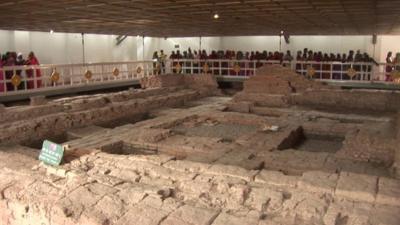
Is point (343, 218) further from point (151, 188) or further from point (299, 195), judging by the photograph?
point (151, 188)

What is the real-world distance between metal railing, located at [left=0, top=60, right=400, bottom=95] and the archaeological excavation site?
3.69 m

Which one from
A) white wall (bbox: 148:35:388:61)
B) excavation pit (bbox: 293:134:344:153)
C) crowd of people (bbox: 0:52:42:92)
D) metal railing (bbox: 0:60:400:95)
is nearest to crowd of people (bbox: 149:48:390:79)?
metal railing (bbox: 0:60:400:95)

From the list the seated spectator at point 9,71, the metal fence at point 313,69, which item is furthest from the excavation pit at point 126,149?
the metal fence at point 313,69

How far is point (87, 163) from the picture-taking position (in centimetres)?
649

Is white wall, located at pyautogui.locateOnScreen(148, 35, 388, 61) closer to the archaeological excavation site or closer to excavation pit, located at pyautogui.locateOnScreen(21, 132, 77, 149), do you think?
the archaeological excavation site

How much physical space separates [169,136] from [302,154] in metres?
3.01

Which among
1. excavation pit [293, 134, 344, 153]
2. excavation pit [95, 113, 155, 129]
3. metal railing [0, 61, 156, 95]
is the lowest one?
excavation pit [293, 134, 344, 153]

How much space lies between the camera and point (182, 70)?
2144 cm

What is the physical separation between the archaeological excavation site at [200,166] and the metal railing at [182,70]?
12.1 ft

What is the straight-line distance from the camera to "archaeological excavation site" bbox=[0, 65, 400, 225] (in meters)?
4.50

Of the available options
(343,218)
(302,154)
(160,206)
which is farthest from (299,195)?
(302,154)

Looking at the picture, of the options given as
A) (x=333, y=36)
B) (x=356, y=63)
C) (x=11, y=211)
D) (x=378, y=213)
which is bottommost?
(x=11, y=211)

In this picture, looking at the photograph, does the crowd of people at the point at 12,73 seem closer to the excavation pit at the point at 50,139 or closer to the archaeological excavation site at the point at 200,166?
the archaeological excavation site at the point at 200,166

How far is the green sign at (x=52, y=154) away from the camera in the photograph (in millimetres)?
6154
